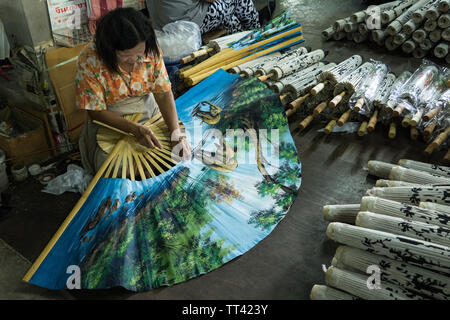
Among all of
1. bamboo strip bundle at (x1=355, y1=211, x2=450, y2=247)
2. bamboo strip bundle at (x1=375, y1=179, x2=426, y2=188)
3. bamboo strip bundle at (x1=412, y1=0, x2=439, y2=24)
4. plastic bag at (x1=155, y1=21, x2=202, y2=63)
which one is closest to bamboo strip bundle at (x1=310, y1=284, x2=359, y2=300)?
bamboo strip bundle at (x1=355, y1=211, x2=450, y2=247)

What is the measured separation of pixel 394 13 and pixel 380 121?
194 centimetres

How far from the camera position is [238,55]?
366 centimetres

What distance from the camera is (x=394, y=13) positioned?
4.51 metres

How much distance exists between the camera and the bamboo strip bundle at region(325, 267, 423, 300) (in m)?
1.70

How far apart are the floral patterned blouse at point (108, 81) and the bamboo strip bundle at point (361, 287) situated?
149 cm

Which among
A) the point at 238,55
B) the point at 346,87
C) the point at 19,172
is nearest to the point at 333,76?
the point at 346,87

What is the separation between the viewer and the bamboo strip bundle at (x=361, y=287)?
5.57 feet

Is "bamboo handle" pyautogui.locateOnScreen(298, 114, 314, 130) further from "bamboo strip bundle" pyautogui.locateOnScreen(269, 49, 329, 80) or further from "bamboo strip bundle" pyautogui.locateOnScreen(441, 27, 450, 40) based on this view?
"bamboo strip bundle" pyautogui.locateOnScreen(441, 27, 450, 40)

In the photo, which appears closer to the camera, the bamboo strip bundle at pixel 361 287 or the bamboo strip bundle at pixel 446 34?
the bamboo strip bundle at pixel 361 287

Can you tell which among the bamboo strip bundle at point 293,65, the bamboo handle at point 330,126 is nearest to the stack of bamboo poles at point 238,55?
the bamboo strip bundle at point 293,65

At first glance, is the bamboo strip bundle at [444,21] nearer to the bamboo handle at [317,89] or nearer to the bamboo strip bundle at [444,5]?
the bamboo strip bundle at [444,5]

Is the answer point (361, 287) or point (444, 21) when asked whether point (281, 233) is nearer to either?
point (361, 287)

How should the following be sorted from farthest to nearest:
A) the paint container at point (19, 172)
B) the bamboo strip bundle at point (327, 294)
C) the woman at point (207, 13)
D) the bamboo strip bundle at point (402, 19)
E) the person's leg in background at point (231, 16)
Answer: the bamboo strip bundle at point (402, 19) < the person's leg in background at point (231, 16) < the woman at point (207, 13) < the paint container at point (19, 172) < the bamboo strip bundle at point (327, 294)

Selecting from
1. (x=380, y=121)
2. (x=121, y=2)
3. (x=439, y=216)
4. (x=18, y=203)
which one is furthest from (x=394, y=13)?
(x=18, y=203)
